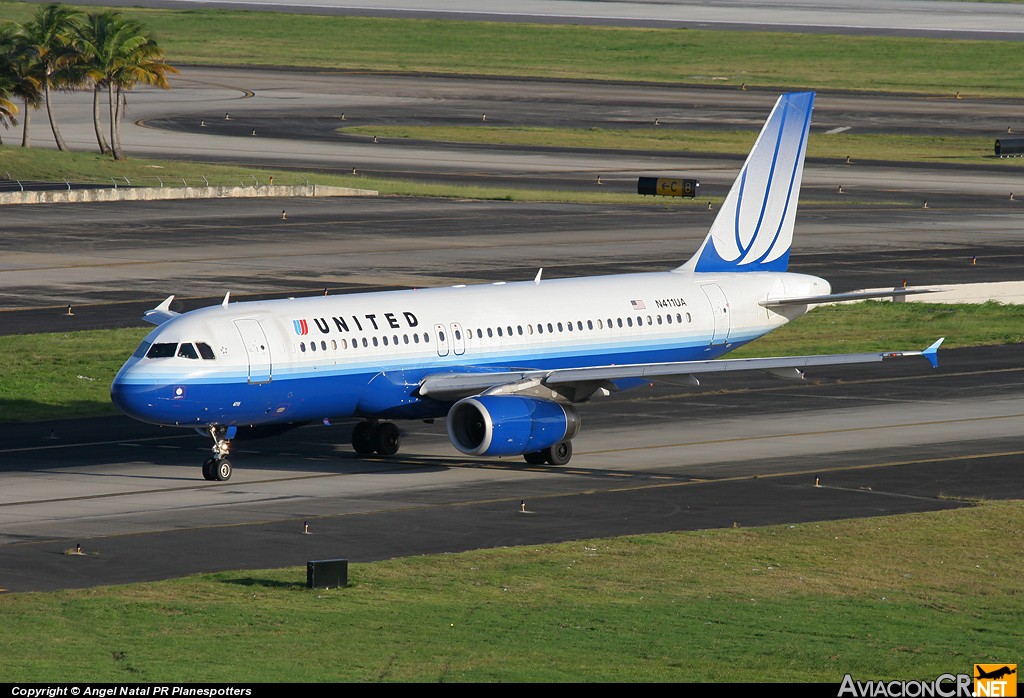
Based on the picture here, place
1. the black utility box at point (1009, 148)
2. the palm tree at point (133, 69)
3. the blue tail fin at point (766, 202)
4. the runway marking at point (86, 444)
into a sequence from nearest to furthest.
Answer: the runway marking at point (86, 444) → the blue tail fin at point (766, 202) → the palm tree at point (133, 69) → the black utility box at point (1009, 148)

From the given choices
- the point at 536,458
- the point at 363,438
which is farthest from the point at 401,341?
the point at 536,458

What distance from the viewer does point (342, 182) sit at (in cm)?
11444

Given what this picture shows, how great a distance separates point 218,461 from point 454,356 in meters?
6.67

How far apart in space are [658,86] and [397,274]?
97.8 metres

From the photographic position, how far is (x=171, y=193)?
10900cm

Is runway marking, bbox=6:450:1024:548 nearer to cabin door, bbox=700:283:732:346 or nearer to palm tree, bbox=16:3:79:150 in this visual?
cabin door, bbox=700:283:732:346

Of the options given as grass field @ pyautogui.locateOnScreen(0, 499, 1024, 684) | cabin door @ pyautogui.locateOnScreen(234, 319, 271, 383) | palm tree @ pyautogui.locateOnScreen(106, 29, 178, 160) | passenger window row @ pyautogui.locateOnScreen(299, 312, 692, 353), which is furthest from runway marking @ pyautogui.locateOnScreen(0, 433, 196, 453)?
palm tree @ pyautogui.locateOnScreen(106, 29, 178, 160)

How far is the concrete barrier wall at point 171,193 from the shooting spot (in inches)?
4131

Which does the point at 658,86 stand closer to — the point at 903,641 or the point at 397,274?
the point at 397,274

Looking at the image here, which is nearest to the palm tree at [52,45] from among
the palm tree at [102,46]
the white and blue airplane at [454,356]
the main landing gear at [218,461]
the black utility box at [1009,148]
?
the palm tree at [102,46]

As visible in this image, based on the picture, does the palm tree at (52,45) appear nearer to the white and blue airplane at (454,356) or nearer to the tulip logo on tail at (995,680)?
the white and blue airplane at (454,356)

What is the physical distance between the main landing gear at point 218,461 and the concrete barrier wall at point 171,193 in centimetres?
6337

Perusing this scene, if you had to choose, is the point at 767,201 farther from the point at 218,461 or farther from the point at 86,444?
the point at 86,444

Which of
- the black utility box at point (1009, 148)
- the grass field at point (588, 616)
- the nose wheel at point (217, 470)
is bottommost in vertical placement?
the grass field at point (588, 616)
